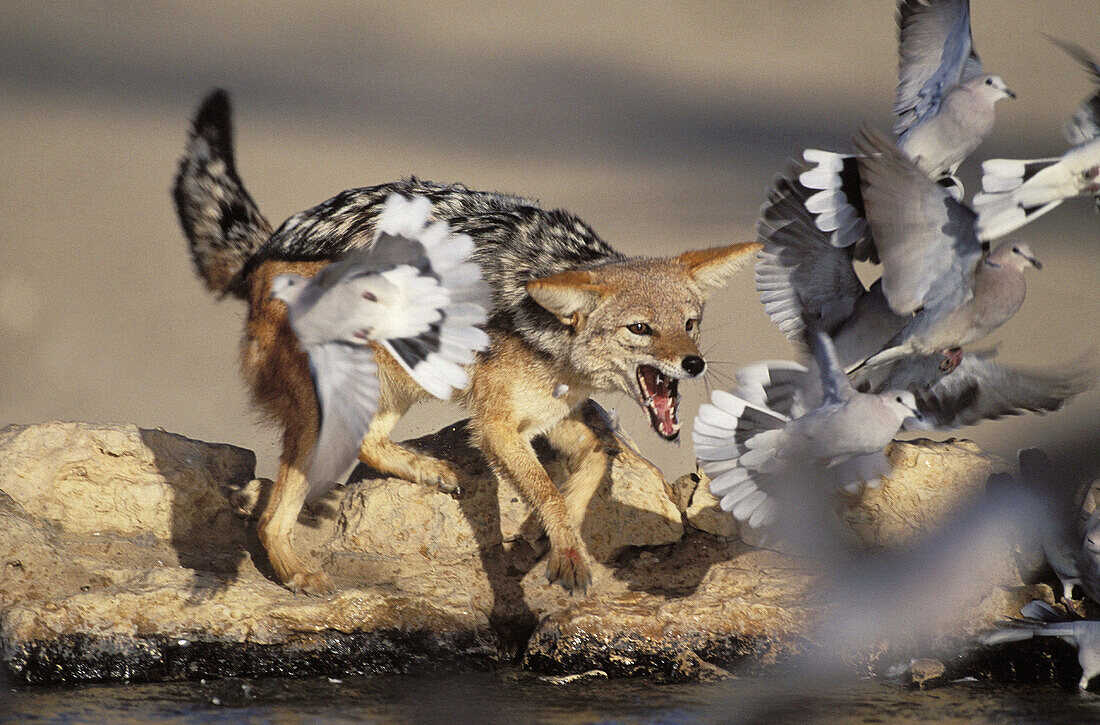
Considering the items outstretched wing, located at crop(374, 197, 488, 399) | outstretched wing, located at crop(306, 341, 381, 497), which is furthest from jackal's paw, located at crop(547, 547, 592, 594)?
outstretched wing, located at crop(306, 341, 381, 497)

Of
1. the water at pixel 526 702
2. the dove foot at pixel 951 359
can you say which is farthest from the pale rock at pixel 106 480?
the dove foot at pixel 951 359

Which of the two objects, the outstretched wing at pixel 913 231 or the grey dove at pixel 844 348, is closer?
the outstretched wing at pixel 913 231

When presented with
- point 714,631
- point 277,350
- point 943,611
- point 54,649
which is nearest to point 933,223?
point 943,611

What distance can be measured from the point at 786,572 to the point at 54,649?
3380mm

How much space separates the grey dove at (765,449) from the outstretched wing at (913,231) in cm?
48

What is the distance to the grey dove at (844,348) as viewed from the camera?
559 centimetres

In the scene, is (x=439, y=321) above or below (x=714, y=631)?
above

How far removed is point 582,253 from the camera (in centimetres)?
643

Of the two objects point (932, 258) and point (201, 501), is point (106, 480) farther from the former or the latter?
point (932, 258)

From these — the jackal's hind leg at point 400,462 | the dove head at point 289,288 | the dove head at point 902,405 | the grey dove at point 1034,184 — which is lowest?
the jackal's hind leg at point 400,462

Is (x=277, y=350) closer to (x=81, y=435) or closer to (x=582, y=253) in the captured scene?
(x=81, y=435)

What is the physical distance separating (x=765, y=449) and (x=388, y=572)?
6.60 ft

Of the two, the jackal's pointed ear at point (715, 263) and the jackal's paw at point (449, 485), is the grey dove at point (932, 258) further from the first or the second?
the jackal's paw at point (449, 485)

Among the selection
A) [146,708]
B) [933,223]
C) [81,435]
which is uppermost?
[933,223]
